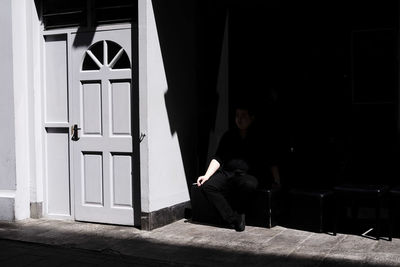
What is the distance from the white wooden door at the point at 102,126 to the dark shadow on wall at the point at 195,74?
664mm

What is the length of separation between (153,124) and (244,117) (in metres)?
1.07

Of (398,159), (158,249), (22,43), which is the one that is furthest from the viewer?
(22,43)

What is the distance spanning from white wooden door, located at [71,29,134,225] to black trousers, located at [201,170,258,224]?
100cm

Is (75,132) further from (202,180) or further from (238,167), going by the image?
(238,167)

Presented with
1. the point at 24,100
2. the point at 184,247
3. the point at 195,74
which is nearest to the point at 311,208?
the point at 184,247

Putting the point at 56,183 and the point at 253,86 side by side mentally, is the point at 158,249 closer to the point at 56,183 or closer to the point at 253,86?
the point at 56,183

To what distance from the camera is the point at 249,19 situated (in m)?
7.76

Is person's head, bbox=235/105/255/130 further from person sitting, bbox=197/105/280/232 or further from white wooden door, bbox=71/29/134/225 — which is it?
white wooden door, bbox=71/29/134/225

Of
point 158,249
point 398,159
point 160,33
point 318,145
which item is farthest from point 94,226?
point 398,159

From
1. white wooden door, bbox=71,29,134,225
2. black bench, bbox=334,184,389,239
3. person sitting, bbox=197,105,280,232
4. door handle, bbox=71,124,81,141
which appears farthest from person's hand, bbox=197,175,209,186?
door handle, bbox=71,124,81,141

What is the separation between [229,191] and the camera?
7.03 m

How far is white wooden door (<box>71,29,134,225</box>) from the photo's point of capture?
7098 mm

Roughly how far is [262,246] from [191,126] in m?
2.20

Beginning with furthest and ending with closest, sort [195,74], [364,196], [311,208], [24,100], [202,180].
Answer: [195,74] → [24,100] → [202,180] → [311,208] → [364,196]
